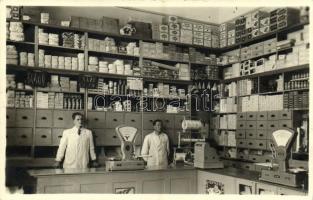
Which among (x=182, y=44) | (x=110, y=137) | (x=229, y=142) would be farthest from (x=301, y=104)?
(x=110, y=137)

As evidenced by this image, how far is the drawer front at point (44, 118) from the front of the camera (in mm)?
5258

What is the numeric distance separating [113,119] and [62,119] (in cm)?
80

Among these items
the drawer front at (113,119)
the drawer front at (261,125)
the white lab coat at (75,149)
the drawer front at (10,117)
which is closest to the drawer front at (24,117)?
the drawer front at (10,117)

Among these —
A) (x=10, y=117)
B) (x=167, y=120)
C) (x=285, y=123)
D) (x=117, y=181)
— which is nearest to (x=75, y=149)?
(x=10, y=117)

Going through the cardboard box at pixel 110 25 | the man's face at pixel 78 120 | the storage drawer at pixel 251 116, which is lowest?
the man's face at pixel 78 120

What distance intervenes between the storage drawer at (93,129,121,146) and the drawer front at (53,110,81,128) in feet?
1.40

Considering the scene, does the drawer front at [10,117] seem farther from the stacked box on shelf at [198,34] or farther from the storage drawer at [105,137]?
the stacked box on shelf at [198,34]

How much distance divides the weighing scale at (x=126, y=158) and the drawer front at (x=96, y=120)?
147 cm

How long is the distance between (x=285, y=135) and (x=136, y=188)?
172cm

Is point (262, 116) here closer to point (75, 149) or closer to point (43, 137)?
point (75, 149)

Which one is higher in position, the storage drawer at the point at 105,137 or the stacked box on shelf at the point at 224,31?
the stacked box on shelf at the point at 224,31

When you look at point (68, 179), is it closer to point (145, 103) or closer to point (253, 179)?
point (253, 179)

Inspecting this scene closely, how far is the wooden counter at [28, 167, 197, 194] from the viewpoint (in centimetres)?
372

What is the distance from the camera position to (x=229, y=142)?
6.57 meters
